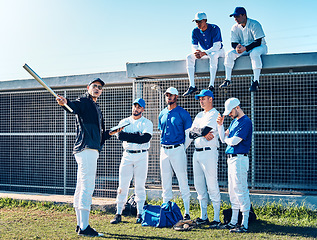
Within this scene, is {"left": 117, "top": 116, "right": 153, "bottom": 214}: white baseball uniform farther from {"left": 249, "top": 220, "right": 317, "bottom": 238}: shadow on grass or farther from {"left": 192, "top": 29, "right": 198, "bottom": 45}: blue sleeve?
{"left": 192, "top": 29, "right": 198, "bottom": 45}: blue sleeve

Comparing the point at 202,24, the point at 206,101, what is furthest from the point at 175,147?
the point at 202,24

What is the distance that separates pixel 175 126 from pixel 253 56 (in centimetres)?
230

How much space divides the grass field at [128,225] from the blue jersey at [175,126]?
4.87 feet

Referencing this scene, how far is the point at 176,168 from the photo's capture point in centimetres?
600

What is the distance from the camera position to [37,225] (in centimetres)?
608

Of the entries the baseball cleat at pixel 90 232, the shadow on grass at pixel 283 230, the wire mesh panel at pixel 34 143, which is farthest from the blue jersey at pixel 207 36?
the baseball cleat at pixel 90 232

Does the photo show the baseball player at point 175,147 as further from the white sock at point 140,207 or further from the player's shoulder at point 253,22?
the player's shoulder at point 253,22

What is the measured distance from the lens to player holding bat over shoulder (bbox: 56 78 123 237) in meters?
5.11

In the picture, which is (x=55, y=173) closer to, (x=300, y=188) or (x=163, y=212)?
(x=163, y=212)

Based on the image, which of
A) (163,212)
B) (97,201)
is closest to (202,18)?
(163,212)

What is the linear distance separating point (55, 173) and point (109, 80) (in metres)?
3.77

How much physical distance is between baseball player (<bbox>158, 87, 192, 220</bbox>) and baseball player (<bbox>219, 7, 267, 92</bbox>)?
4.35 feet

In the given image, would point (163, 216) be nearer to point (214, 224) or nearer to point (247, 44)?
point (214, 224)

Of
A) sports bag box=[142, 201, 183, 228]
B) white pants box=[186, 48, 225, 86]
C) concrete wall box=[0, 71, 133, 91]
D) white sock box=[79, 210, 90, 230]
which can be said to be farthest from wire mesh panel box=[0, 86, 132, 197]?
white sock box=[79, 210, 90, 230]
